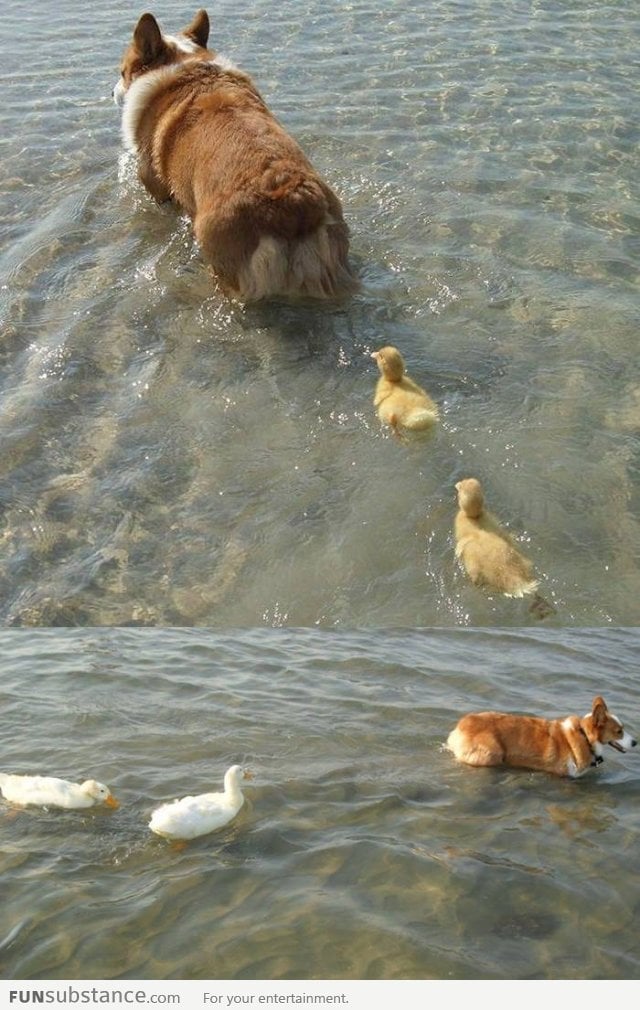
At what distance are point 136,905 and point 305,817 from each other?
0.87 metres

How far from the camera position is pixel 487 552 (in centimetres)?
550

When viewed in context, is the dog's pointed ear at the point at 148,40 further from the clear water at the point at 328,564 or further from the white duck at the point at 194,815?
the white duck at the point at 194,815

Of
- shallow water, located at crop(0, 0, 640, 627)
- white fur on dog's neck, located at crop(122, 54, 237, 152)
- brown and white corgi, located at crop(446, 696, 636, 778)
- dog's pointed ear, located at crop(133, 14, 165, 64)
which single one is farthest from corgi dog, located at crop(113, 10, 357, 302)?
brown and white corgi, located at crop(446, 696, 636, 778)

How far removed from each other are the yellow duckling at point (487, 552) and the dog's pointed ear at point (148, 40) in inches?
233

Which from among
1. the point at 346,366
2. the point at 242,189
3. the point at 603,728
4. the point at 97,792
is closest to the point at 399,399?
the point at 346,366

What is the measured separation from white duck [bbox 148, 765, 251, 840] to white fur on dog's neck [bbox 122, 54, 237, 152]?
6.69m

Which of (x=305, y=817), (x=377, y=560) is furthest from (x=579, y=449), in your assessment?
(x=305, y=817)

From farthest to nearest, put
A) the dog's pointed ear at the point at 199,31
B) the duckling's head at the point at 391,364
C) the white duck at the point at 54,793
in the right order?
the dog's pointed ear at the point at 199,31 < the duckling's head at the point at 391,364 < the white duck at the point at 54,793

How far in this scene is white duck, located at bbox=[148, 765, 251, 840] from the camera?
440 cm

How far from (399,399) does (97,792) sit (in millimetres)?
3011

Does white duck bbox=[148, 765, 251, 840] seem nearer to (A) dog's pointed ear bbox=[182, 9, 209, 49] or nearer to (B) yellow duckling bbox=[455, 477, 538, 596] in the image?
(B) yellow duckling bbox=[455, 477, 538, 596]

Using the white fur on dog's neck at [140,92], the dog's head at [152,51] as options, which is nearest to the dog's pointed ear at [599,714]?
the white fur on dog's neck at [140,92]

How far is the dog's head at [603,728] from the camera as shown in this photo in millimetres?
5203

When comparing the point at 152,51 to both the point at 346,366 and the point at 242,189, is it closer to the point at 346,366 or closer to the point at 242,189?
the point at 242,189
